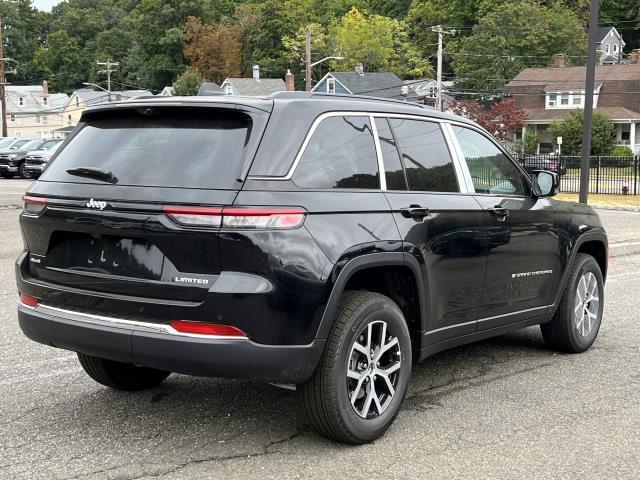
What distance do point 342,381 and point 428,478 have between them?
0.65 metres

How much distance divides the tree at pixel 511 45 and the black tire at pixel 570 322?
73843 millimetres

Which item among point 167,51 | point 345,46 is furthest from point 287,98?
point 167,51

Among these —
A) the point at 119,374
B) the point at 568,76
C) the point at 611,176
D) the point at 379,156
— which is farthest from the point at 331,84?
the point at 379,156

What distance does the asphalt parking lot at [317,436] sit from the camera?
12.8 feet

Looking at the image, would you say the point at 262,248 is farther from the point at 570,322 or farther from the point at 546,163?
the point at 546,163

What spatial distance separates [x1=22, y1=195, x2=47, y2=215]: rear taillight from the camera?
4250 millimetres

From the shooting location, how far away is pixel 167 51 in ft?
345

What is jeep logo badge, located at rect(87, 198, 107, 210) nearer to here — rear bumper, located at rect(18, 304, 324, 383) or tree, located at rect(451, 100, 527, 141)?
rear bumper, located at rect(18, 304, 324, 383)

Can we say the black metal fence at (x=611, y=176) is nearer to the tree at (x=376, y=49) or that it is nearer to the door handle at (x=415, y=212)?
the door handle at (x=415, y=212)

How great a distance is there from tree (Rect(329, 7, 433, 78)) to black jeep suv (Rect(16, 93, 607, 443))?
276ft

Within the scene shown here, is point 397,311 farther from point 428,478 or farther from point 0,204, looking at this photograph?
point 0,204

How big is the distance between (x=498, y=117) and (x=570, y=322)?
197 ft

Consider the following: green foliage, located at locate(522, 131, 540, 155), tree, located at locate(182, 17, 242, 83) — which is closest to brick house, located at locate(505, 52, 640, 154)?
green foliage, located at locate(522, 131, 540, 155)

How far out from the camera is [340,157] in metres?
4.24
